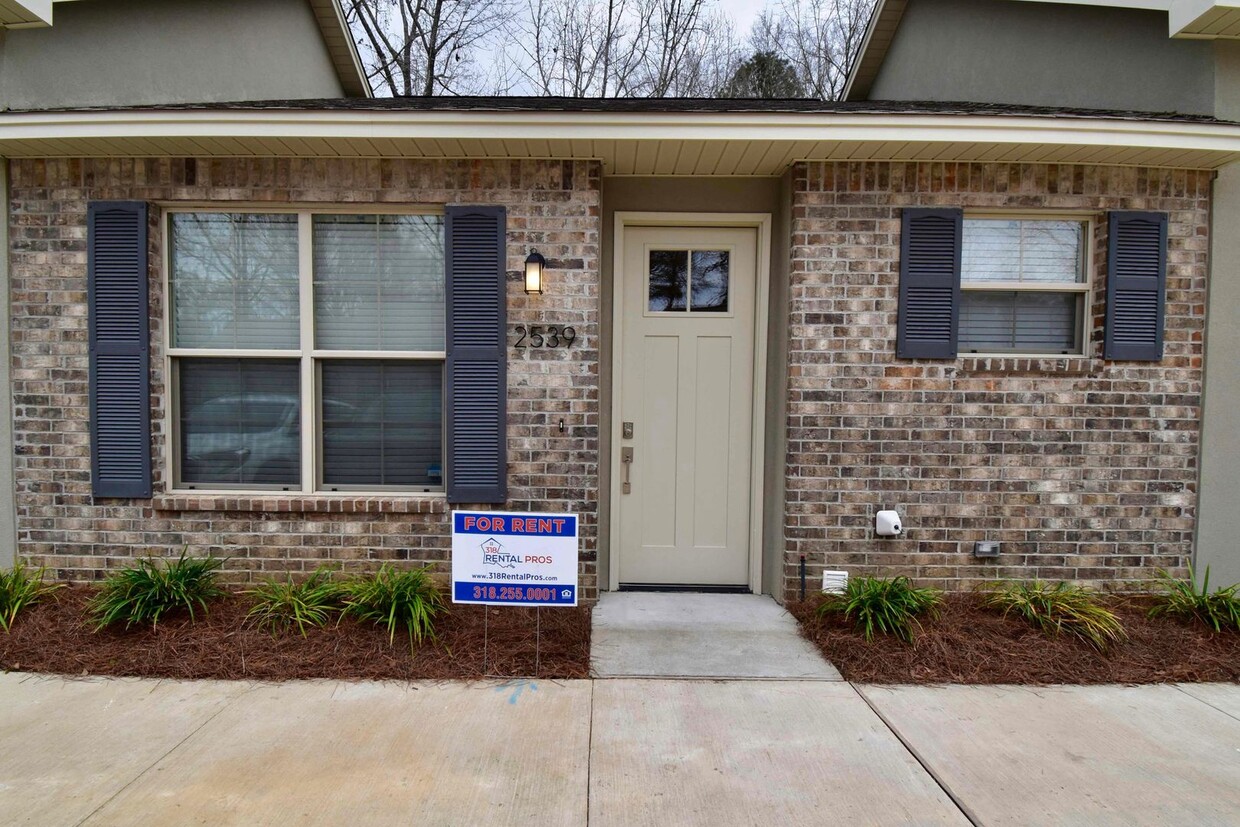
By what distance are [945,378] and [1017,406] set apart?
519mm

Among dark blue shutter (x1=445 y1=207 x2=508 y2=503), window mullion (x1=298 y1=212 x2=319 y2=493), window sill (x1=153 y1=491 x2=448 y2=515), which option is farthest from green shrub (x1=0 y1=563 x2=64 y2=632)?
dark blue shutter (x1=445 y1=207 x2=508 y2=503)

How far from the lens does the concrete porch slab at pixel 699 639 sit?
372 cm

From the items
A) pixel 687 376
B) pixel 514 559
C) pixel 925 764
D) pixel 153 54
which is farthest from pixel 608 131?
pixel 153 54

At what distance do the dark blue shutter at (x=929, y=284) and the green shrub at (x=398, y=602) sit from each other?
338 centimetres

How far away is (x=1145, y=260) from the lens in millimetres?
4395

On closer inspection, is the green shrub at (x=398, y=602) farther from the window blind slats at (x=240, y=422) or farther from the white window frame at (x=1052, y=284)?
the white window frame at (x=1052, y=284)

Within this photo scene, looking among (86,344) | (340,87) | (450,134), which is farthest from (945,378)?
(340,87)

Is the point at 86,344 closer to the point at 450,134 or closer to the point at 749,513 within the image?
the point at 450,134

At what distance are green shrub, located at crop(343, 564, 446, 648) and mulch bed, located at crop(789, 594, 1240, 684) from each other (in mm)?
2296

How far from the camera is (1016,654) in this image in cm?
380

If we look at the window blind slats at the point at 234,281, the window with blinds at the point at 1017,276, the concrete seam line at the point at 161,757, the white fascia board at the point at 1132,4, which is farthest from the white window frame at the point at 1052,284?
the concrete seam line at the point at 161,757

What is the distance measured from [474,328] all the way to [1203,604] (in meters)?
4.91

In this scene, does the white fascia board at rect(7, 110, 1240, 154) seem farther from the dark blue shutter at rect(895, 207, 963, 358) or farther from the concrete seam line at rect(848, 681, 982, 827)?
the concrete seam line at rect(848, 681, 982, 827)

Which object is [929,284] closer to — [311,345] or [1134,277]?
[1134,277]
